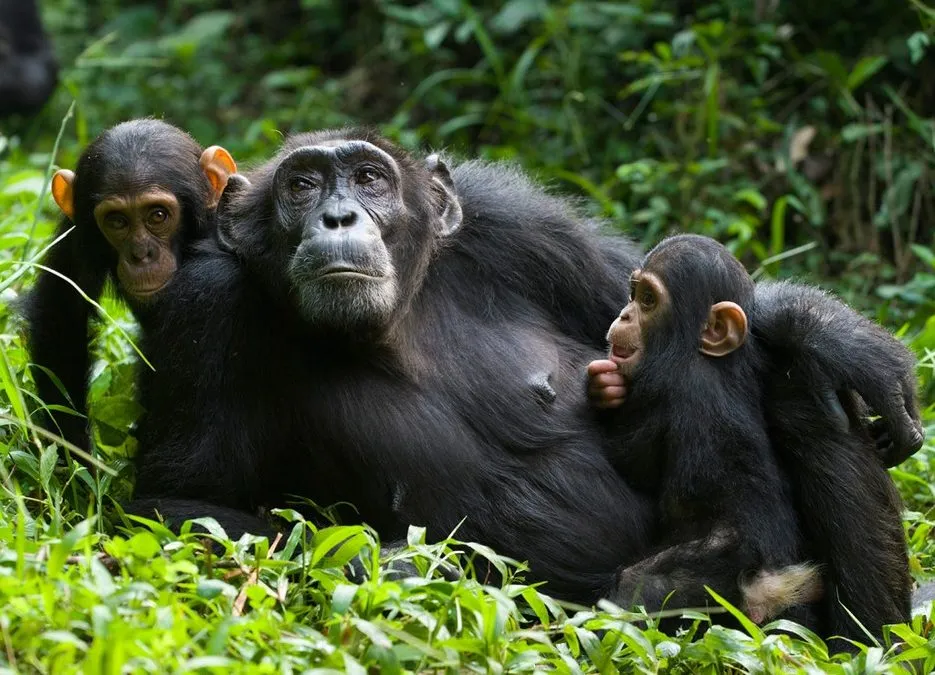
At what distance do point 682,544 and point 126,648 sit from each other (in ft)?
8.25

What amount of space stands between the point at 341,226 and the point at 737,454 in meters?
1.86

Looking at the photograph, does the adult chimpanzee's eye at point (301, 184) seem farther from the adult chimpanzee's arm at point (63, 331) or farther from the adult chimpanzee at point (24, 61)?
→ the adult chimpanzee at point (24, 61)

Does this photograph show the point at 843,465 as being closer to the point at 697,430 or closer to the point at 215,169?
the point at 697,430

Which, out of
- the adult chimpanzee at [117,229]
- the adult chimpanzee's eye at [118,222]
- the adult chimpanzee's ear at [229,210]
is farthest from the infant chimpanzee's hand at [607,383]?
the adult chimpanzee's eye at [118,222]

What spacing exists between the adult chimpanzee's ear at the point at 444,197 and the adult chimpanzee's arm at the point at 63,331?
1585 mm

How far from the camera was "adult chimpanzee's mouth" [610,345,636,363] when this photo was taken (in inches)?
225

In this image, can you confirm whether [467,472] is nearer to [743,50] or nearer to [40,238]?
[40,238]

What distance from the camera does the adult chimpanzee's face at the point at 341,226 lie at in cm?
528

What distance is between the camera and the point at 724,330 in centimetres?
557

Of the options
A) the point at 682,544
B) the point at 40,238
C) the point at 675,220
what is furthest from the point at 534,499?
the point at 675,220

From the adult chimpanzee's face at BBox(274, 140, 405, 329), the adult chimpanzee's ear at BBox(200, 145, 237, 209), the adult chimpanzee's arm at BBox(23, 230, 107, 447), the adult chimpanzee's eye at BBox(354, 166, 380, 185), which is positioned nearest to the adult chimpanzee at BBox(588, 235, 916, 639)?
the adult chimpanzee's face at BBox(274, 140, 405, 329)

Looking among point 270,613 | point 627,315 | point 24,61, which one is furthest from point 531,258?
point 24,61

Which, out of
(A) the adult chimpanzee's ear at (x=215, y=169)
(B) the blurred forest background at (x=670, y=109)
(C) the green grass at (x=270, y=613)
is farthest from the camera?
(B) the blurred forest background at (x=670, y=109)

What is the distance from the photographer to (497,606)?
434 centimetres
